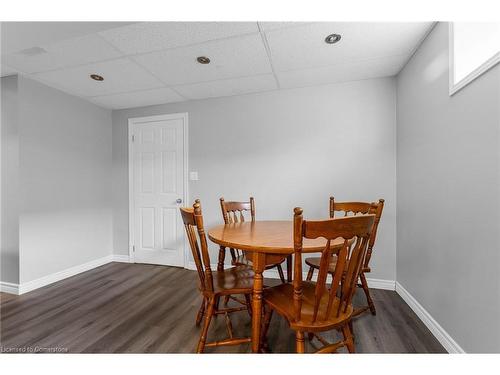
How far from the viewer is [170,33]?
1.82m

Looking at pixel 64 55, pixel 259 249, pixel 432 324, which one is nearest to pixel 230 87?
pixel 64 55

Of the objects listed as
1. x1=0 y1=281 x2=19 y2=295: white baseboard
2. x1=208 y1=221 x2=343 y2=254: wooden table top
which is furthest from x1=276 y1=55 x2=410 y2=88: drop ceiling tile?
x1=0 y1=281 x2=19 y2=295: white baseboard

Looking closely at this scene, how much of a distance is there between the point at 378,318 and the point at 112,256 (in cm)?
357

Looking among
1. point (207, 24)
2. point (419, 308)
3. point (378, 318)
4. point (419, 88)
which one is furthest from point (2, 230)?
point (419, 88)

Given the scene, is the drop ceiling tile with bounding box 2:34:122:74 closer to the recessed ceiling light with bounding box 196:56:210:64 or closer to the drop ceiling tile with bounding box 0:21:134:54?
the drop ceiling tile with bounding box 0:21:134:54

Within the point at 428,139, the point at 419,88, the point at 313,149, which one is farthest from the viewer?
the point at 313,149

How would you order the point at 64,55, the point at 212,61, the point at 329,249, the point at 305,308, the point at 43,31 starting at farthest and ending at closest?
the point at 212,61, the point at 64,55, the point at 43,31, the point at 305,308, the point at 329,249

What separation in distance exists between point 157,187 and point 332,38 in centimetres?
278

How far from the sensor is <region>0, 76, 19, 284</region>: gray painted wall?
250 centimetres

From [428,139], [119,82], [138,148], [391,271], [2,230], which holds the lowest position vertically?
[391,271]

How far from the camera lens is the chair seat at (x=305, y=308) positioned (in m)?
1.10

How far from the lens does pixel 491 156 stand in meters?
1.21

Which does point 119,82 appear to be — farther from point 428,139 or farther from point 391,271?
point 391,271

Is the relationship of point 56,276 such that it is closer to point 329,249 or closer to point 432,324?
point 329,249
